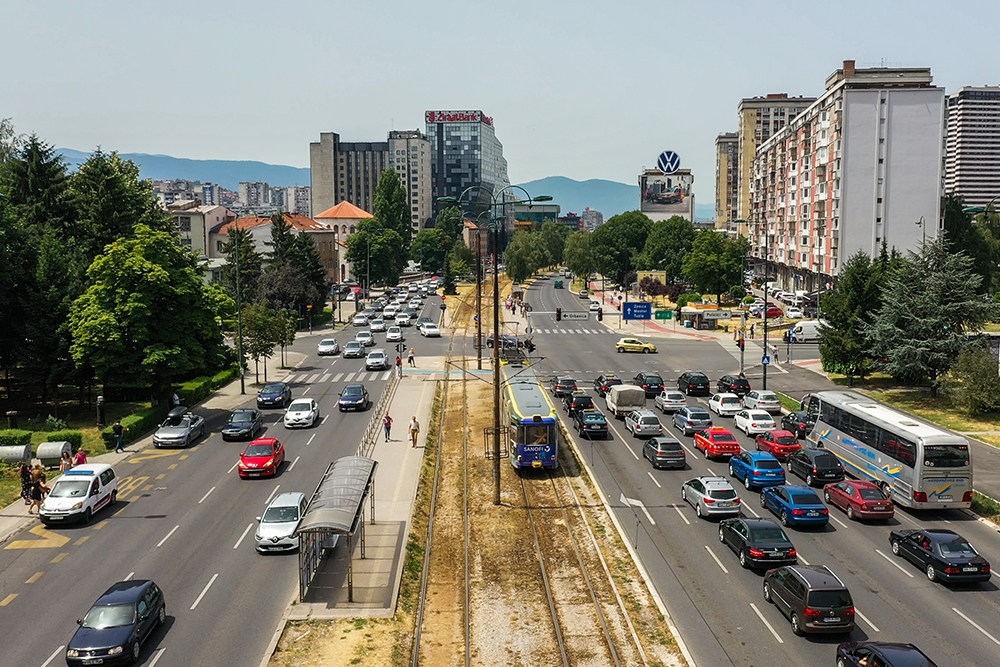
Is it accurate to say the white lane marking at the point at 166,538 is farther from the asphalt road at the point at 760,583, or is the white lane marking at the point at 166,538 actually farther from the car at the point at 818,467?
the car at the point at 818,467

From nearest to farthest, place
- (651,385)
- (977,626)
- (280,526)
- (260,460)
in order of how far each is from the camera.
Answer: (977,626) < (280,526) < (260,460) < (651,385)

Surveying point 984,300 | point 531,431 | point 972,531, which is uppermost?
point 984,300

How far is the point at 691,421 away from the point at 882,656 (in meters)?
29.0

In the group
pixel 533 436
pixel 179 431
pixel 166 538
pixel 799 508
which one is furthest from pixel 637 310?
pixel 166 538

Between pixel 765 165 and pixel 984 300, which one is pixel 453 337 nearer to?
pixel 984 300

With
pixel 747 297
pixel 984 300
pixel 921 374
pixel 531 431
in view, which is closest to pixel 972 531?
pixel 531 431

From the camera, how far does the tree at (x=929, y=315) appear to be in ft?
180

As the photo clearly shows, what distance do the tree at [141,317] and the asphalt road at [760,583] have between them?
25.3 meters

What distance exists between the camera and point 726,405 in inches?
2095

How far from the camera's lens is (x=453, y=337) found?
94.4 m

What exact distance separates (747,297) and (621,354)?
5261 cm

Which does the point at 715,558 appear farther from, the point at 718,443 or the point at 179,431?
the point at 179,431

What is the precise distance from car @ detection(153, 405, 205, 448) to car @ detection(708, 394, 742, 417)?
101 feet

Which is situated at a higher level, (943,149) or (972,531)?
(943,149)
